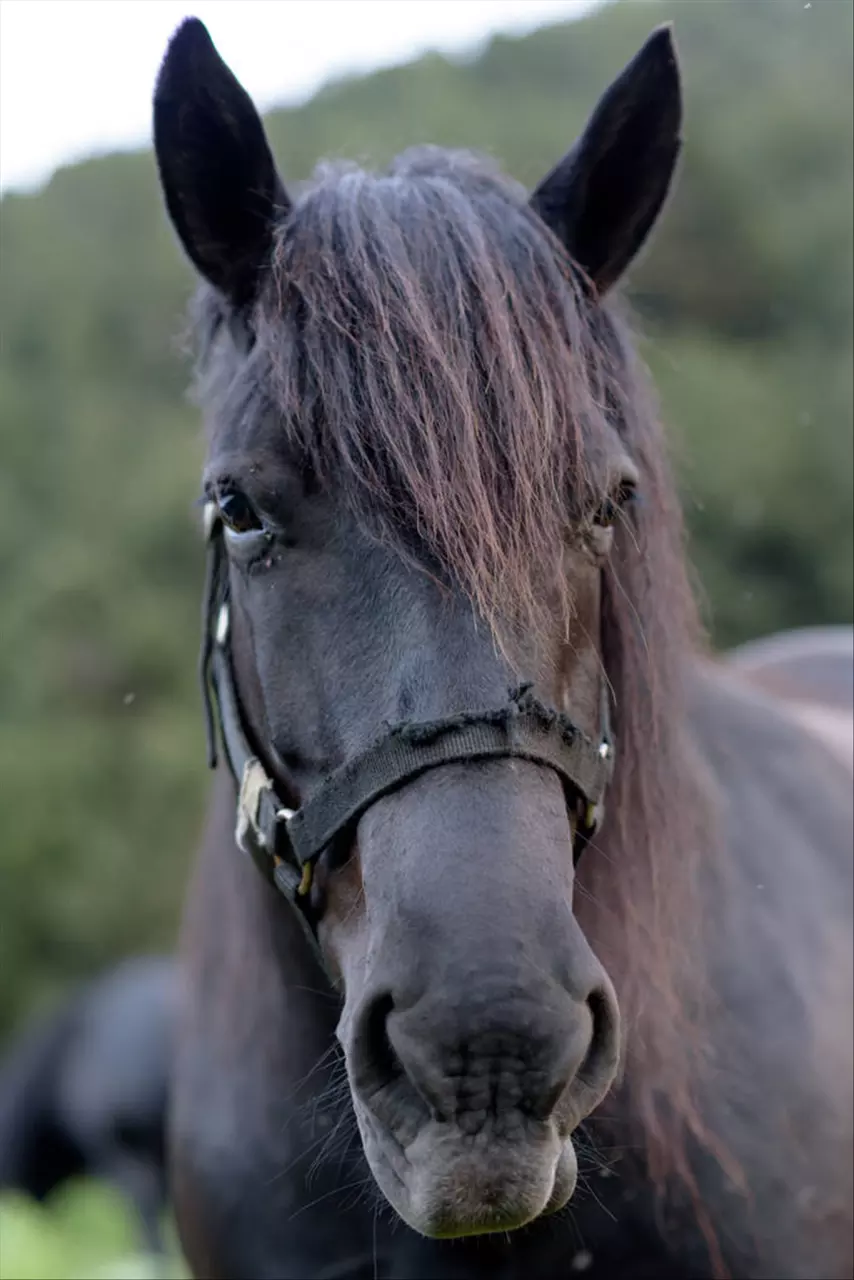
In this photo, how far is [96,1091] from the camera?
7719 millimetres

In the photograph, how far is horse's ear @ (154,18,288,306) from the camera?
191 cm

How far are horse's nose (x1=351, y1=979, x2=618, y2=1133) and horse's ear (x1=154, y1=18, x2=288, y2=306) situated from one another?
3.80 ft

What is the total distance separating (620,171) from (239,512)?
81 cm

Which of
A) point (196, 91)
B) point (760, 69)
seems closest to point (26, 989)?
point (196, 91)

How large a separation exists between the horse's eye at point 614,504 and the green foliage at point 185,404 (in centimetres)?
822

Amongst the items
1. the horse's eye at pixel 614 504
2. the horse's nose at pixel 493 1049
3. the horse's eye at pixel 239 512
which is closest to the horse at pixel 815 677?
the horse's eye at pixel 614 504

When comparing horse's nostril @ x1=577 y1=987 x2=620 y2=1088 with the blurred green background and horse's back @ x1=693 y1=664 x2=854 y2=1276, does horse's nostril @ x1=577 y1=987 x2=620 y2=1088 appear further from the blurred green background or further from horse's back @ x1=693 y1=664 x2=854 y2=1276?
the blurred green background

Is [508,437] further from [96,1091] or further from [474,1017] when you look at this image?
[96,1091]

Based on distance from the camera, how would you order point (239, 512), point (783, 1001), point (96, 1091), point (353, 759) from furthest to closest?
1. point (96, 1091)
2. point (783, 1001)
3. point (239, 512)
4. point (353, 759)

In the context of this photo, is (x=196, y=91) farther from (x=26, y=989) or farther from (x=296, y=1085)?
(x=26, y=989)

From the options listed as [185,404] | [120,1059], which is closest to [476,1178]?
[120,1059]

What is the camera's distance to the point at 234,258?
2.07 m

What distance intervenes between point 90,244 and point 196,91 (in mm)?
11414

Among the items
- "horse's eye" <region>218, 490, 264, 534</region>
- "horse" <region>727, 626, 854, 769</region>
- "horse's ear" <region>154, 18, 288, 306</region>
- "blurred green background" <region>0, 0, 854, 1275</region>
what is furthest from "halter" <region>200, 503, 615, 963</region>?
"blurred green background" <region>0, 0, 854, 1275</region>
